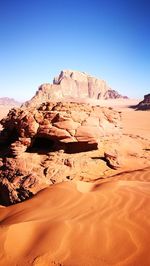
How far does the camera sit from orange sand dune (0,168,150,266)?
2792 mm

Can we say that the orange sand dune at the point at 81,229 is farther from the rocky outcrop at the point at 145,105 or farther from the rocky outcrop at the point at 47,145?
the rocky outcrop at the point at 145,105

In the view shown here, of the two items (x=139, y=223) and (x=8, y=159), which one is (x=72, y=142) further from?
(x=139, y=223)

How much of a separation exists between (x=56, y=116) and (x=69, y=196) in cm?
283

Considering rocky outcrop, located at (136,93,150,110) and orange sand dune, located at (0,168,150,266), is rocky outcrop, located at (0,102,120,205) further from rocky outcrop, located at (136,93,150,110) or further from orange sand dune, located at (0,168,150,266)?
rocky outcrop, located at (136,93,150,110)

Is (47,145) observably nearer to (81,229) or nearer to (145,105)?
(81,229)

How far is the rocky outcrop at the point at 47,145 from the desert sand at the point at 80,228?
3.12 ft

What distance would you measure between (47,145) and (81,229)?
4505mm

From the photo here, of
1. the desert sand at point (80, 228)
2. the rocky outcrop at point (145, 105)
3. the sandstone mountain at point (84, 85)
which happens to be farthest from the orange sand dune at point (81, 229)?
the sandstone mountain at point (84, 85)

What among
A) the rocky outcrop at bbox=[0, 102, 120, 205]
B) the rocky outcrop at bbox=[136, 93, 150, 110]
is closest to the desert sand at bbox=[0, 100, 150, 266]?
the rocky outcrop at bbox=[0, 102, 120, 205]

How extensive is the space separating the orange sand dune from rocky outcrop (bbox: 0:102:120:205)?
1.05 metres

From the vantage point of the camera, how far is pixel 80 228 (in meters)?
3.39

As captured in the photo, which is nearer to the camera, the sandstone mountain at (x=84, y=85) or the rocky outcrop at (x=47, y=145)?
the rocky outcrop at (x=47, y=145)

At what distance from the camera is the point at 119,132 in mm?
8461

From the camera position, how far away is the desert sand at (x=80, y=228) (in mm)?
2791
